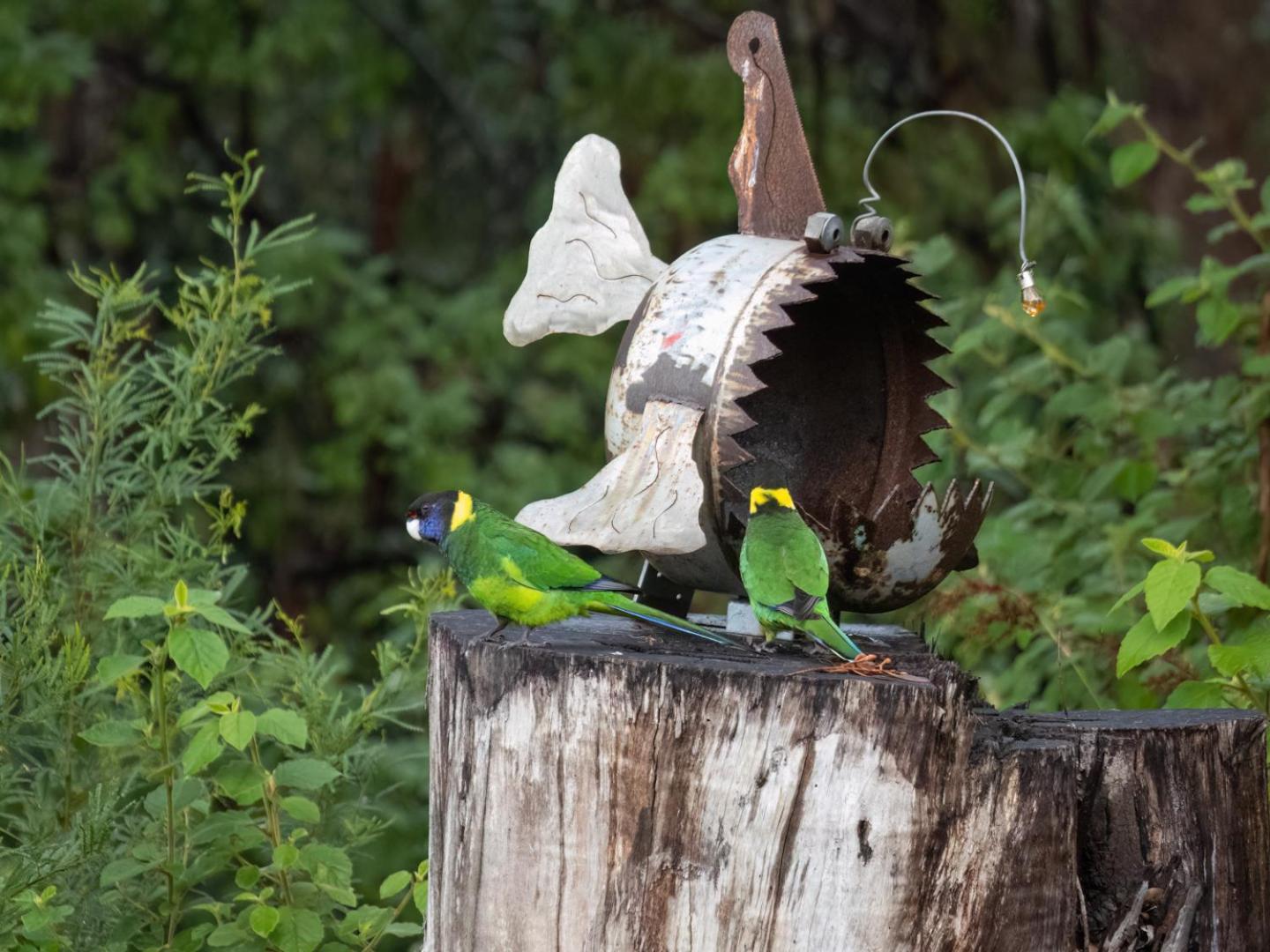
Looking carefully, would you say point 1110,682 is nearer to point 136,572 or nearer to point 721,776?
point 721,776

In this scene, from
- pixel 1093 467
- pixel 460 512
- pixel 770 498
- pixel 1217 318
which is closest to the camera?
pixel 770 498

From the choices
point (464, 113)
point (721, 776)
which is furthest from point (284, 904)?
point (464, 113)

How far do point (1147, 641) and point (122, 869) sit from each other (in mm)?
1755

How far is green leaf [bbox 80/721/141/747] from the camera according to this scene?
9.15 feet

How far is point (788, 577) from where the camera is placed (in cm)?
249

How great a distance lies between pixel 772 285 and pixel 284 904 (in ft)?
4.53

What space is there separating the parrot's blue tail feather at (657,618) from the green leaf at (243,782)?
2.46 ft

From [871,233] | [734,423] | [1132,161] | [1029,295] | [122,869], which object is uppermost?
[1132,161]

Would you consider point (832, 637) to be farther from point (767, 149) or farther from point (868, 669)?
point (767, 149)

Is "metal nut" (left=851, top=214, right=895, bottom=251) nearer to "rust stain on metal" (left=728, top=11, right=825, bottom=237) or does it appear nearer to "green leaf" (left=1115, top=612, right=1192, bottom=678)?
"rust stain on metal" (left=728, top=11, right=825, bottom=237)

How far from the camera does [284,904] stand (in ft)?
9.75

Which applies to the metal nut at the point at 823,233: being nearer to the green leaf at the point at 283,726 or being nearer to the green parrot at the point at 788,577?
the green parrot at the point at 788,577

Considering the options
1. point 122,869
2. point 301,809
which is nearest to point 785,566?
point 301,809

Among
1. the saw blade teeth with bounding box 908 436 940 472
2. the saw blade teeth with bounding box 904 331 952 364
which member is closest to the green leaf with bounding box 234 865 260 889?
the saw blade teeth with bounding box 908 436 940 472
